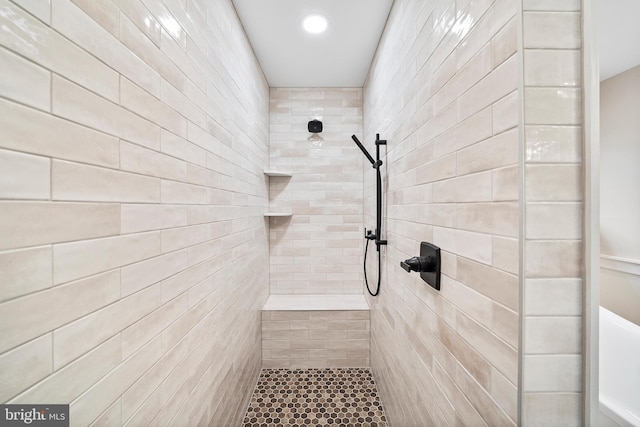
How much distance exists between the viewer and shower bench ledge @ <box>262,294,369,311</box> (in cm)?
224

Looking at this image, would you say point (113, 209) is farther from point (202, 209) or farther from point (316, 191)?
point (316, 191)

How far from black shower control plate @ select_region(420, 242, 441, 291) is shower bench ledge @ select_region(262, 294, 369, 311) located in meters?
1.37

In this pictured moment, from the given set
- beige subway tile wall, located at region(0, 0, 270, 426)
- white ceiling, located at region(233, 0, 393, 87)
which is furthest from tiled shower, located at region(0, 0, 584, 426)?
white ceiling, located at region(233, 0, 393, 87)

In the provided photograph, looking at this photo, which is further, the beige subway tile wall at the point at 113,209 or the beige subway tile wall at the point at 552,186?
the beige subway tile wall at the point at 552,186

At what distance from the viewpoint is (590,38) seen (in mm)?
527

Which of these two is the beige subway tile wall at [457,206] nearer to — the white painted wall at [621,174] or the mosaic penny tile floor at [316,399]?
the white painted wall at [621,174]

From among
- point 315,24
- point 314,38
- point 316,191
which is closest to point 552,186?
point 315,24

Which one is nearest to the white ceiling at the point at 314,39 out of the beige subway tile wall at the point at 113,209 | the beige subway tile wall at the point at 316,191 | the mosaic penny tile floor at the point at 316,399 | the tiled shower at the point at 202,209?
the beige subway tile wall at the point at 316,191

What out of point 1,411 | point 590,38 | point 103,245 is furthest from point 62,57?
point 590,38

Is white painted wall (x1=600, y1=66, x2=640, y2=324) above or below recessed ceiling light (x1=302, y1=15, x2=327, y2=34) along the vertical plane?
below

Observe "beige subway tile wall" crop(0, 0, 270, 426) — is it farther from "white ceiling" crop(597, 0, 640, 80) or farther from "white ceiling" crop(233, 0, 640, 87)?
"white ceiling" crop(597, 0, 640, 80)

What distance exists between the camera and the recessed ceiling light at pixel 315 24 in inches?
63.3

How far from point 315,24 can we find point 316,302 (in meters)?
2.13

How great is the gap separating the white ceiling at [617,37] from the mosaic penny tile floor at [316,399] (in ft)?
6.41
